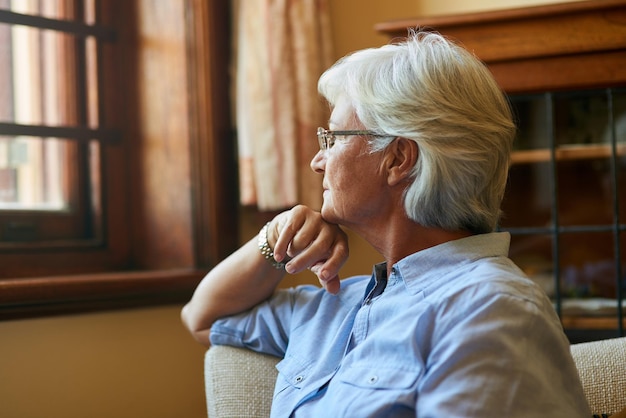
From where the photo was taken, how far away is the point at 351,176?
1.34m

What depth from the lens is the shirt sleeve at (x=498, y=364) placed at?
40.3 inches

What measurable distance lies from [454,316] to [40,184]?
4.38ft

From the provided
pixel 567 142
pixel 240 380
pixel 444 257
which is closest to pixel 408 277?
pixel 444 257

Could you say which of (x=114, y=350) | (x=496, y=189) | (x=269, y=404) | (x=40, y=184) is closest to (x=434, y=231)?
(x=496, y=189)

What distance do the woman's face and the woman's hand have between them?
8 cm

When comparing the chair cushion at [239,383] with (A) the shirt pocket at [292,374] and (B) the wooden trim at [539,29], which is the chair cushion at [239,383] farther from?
(B) the wooden trim at [539,29]

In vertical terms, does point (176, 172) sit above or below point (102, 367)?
above

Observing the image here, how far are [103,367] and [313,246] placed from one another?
30.3 inches

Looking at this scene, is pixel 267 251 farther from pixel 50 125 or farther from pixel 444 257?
pixel 50 125

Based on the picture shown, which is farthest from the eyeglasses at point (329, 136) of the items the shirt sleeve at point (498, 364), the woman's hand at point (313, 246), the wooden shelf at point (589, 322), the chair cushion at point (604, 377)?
the wooden shelf at point (589, 322)

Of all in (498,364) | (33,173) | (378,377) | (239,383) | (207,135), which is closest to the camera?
(498,364)

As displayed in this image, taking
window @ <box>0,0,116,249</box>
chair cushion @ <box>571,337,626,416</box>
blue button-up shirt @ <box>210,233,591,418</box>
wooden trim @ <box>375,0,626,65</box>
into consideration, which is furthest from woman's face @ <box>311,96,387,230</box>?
window @ <box>0,0,116,249</box>

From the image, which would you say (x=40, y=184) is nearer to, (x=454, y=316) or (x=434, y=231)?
(x=434, y=231)

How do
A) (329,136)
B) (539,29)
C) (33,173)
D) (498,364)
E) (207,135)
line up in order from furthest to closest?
(207,135), (33,173), (539,29), (329,136), (498,364)
